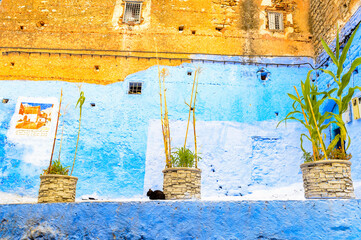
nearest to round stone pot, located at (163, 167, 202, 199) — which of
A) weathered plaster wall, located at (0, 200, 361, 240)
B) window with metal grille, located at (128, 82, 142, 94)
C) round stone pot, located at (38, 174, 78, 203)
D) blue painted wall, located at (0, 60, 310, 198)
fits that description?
weathered plaster wall, located at (0, 200, 361, 240)

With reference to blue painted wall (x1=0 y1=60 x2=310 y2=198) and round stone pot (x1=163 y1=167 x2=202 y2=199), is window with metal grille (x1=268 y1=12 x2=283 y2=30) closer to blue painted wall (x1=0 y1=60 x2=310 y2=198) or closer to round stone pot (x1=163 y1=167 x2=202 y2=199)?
blue painted wall (x1=0 y1=60 x2=310 y2=198)

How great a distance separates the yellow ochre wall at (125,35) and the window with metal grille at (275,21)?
11cm

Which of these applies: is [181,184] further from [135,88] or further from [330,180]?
[135,88]

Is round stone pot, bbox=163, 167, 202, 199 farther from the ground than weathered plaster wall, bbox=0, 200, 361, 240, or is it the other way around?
round stone pot, bbox=163, 167, 202, 199

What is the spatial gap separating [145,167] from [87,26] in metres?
3.56

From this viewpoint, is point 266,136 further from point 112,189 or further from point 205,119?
point 112,189

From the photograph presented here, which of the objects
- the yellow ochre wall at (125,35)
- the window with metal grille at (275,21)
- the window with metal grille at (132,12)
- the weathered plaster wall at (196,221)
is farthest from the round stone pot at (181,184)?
the window with metal grille at (275,21)

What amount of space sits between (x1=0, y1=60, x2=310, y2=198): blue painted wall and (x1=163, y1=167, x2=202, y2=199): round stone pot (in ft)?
10.9

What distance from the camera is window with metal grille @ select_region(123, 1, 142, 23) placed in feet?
25.5

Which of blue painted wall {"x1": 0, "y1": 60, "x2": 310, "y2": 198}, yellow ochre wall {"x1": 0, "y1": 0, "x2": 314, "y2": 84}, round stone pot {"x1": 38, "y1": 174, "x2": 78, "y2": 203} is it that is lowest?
round stone pot {"x1": 38, "y1": 174, "x2": 78, "y2": 203}

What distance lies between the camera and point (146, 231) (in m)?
2.54

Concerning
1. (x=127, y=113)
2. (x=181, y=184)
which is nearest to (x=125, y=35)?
(x=127, y=113)

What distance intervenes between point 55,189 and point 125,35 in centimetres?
503

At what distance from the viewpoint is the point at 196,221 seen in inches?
99.6
